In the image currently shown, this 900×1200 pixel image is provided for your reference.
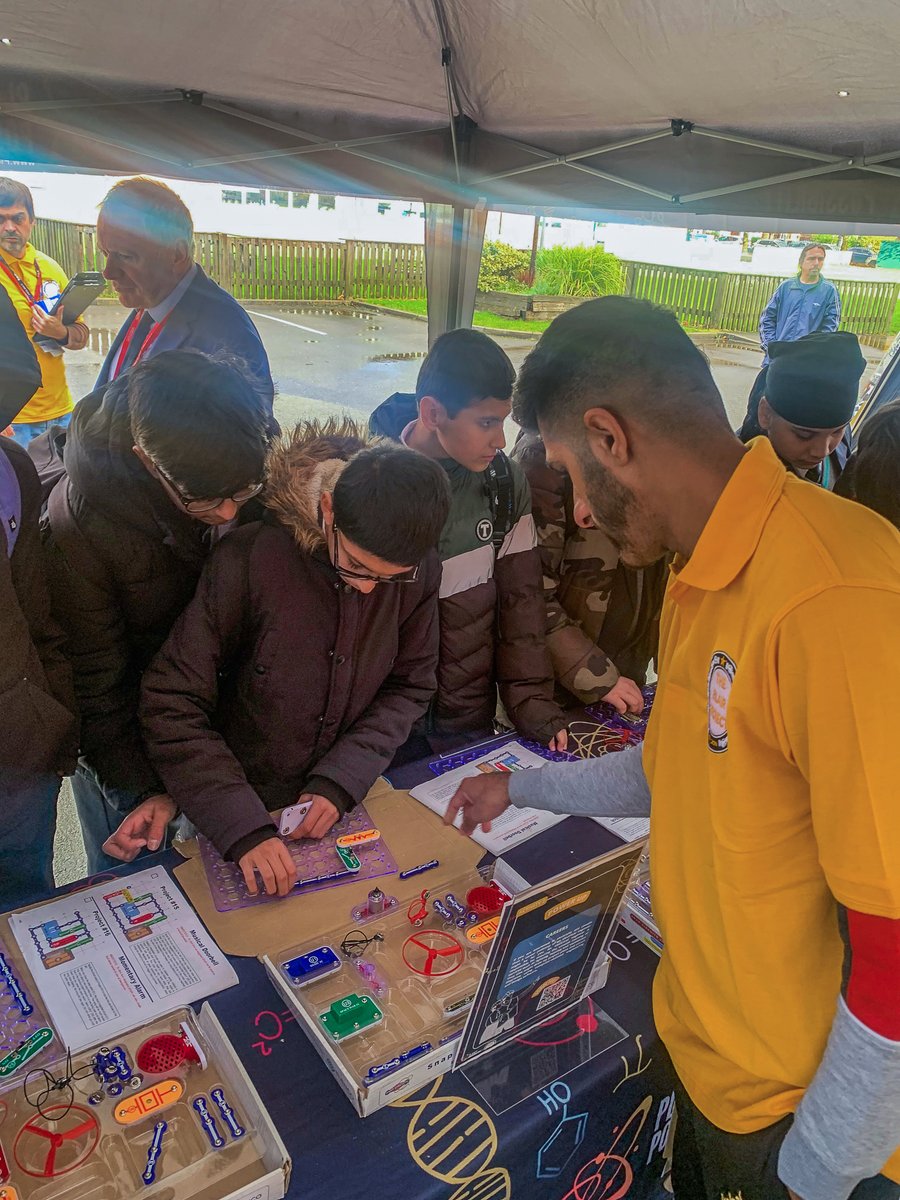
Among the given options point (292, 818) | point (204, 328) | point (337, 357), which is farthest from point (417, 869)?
point (337, 357)

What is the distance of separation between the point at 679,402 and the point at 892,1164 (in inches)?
35.5

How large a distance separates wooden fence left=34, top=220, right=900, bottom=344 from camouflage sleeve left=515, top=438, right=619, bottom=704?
6.70 meters

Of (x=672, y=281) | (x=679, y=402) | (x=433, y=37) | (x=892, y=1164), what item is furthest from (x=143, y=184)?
(x=672, y=281)

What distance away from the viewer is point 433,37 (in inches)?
113

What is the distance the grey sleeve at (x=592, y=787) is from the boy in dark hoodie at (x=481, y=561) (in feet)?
1.87

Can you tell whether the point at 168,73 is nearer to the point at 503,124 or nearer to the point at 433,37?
the point at 433,37

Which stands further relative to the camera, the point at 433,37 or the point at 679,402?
the point at 433,37

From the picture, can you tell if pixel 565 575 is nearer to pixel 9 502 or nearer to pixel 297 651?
pixel 297 651

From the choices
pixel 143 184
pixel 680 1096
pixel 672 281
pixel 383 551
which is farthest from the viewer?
pixel 672 281

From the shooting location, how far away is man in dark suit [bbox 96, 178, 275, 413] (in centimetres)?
242

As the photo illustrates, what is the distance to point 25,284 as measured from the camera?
396 centimetres

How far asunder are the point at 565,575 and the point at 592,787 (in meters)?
1.05

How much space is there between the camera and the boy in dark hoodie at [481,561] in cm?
201

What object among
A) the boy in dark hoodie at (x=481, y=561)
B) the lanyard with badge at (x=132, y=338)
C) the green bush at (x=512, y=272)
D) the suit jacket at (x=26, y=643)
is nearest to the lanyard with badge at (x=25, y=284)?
the lanyard with badge at (x=132, y=338)
